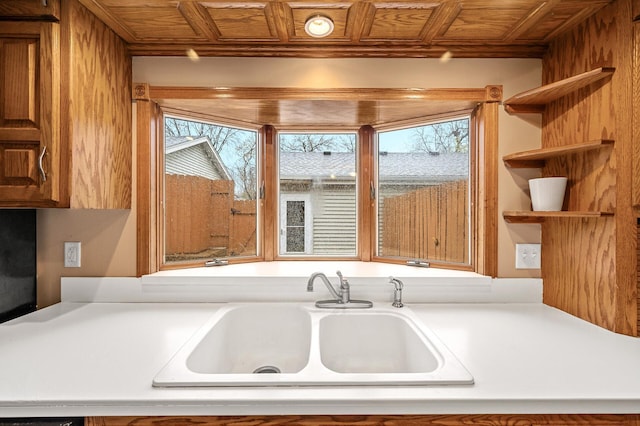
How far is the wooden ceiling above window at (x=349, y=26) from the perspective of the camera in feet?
4.57

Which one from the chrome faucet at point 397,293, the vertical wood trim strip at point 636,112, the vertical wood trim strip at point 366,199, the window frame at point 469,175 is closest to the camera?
the vertical wood trim strip at point 636,112

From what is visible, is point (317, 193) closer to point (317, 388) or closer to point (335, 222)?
point (335, 222)

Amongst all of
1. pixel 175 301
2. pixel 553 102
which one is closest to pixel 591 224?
pixel 553 102

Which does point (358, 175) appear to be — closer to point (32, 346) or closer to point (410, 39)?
point (410, 39)

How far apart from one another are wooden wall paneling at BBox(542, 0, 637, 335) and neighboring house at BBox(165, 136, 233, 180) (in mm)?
1705

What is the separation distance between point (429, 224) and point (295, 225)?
0.78 m

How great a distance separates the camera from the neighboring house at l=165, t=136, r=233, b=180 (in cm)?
191

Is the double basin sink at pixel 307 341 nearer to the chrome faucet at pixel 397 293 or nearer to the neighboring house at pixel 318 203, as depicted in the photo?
the chrome faucet at pixel 397 293

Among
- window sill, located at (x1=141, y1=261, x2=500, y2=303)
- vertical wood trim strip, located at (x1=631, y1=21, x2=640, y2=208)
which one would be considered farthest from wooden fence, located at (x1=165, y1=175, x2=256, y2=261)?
vertical wood trim strip, located at (x1=631, y1=21, x2=640, y2=208)

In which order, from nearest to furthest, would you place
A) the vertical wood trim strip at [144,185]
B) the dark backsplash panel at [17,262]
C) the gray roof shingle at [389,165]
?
the dark backsplash panel at [17,262] → the vertical wood trim strip at [144,185] → the gray roof shingle at [389,165]

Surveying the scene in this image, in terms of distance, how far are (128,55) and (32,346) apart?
131 centimetres

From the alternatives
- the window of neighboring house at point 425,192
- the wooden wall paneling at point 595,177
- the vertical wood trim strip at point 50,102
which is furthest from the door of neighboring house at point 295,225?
the wooden wall paneling at point 595,177

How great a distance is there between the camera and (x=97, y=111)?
1.48 metres

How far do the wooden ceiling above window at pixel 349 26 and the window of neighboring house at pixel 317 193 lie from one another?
0.57 m
